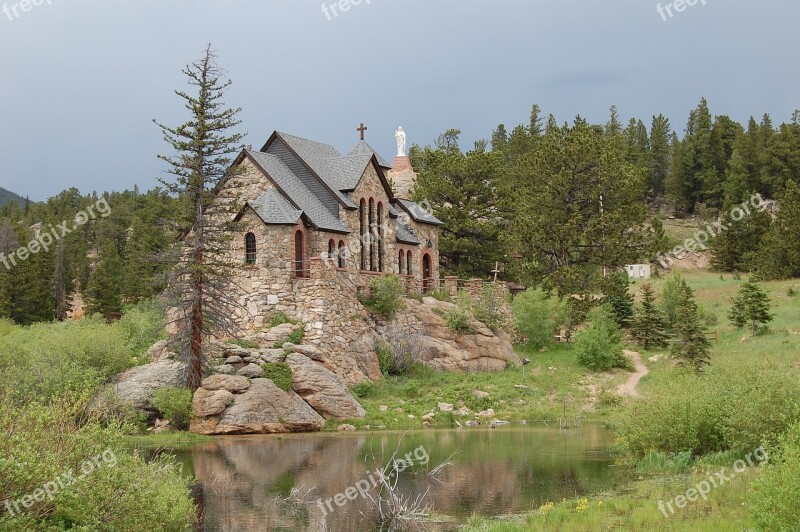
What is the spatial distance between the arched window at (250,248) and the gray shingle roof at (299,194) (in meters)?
3.07

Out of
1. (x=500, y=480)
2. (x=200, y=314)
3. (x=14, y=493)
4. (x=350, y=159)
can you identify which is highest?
(x=350, y=159)

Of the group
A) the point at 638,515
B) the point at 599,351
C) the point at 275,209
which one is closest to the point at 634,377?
the point at 599,351

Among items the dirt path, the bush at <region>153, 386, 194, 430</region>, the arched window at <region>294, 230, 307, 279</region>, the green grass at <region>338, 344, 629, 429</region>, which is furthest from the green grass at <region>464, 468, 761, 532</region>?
the arched window at <region>294, 230, 307, 279</region>

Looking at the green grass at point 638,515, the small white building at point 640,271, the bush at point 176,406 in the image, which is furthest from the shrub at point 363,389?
the small white building at point 640,271

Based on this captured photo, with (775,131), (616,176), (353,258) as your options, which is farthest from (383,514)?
(775,131)

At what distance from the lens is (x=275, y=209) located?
4400cm

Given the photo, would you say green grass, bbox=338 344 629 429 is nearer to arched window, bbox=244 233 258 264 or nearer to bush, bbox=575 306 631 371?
bush, bbox=575 306 631 371

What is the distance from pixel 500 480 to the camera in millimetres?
23094

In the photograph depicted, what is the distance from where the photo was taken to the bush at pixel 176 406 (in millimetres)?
33031

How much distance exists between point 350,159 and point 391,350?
13092 millimetres

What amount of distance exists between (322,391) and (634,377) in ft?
64.8

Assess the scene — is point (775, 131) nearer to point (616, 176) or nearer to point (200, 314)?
point (616, 176)

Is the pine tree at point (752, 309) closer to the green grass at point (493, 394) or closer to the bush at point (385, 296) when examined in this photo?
the green grass at point (493, 394)

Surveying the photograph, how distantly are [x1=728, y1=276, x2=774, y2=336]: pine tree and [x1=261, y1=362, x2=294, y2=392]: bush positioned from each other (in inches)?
1160
